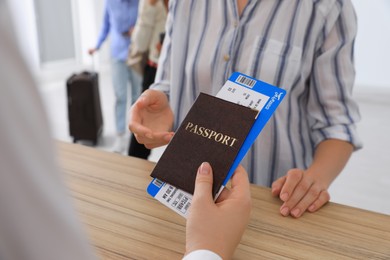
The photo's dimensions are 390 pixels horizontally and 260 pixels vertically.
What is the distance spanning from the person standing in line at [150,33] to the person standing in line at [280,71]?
174 cm

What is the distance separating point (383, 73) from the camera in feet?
15.6

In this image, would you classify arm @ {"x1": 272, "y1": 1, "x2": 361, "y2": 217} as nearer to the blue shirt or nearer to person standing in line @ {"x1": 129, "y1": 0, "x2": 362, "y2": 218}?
person standing in line @ {"x1": 129, "y1": 0, "x2": 362, "y2": 218}

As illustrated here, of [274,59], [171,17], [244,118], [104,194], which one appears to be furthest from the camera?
[171,17]

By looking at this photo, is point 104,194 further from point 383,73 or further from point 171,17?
point 383,73

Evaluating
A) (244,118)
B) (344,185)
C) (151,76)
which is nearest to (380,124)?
(344,185)

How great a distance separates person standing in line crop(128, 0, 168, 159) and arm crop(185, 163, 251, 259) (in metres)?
2.31

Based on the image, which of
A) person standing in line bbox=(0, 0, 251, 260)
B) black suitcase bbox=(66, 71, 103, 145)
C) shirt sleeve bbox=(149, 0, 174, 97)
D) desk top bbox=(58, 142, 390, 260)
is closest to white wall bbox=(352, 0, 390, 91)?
black suitcase bbox=(66, 71, 103, 145)

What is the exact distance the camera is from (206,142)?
0.68 metres

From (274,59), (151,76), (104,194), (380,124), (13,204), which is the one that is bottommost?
(380,124)

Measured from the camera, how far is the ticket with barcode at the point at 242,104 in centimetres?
65

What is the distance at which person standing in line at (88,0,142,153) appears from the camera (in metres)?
3.28

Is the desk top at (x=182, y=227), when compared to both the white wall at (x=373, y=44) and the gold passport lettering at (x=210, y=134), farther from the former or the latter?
the white wall at (x=373, y=44)

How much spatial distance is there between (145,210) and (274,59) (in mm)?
487

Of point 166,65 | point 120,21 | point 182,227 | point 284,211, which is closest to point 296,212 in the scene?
point 284,211
